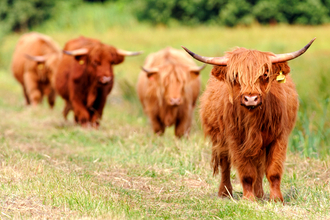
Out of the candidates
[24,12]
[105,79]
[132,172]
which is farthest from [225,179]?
[24,12]

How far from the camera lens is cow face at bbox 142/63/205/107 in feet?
24.8

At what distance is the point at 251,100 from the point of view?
390 cm

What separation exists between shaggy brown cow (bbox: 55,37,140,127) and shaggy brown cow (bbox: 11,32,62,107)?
239 centimetres

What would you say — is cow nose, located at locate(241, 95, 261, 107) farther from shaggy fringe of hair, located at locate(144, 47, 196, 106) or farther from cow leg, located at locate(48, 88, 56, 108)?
cow leg, located at locate(48, 88, 56, 108)

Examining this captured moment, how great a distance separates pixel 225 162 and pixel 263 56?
1.17 metres

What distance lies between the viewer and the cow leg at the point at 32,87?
1172 cm

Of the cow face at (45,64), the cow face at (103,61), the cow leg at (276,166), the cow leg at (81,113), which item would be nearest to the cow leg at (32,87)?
the cow face at (45,64)

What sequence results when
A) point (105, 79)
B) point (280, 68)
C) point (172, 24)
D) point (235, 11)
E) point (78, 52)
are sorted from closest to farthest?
point (280, 68)
point (105, 79)
point (78, 52)
point (235, 11)
point (172, 24)

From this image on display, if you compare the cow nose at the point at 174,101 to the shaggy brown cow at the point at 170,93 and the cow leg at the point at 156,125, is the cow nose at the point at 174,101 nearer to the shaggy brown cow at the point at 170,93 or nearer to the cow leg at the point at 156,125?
the shaggy brown cow at the point at 170,93

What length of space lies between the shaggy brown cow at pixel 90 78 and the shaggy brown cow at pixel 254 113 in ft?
13.9

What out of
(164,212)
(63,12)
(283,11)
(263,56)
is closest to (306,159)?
(263,56)

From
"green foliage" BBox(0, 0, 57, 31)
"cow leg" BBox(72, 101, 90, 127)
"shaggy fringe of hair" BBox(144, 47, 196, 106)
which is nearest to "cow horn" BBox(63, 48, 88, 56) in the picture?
"cow leg" BBox(72, 101, 90, 127)

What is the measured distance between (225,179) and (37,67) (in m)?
8.02

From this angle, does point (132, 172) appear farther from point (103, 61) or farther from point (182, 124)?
point (103, 61)
